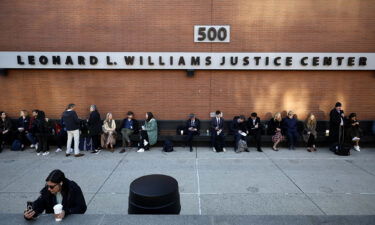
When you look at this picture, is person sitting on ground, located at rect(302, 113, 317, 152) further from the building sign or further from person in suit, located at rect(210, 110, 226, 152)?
person in suit, located at rect(210, 110, 226, 152)

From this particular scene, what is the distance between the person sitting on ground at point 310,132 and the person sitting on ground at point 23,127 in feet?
35.6

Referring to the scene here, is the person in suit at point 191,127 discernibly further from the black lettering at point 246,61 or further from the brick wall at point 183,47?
the black lettering at point 246,61

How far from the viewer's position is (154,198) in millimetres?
2895

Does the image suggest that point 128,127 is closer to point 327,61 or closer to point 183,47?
point 183,47

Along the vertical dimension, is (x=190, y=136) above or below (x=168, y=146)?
above

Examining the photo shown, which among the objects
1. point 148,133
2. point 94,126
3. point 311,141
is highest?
point 94,126

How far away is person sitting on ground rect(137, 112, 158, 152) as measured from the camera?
9.24 meters

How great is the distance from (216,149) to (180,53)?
13.1 feet

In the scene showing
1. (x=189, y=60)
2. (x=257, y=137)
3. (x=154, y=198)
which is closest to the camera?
(x=154, y=198)

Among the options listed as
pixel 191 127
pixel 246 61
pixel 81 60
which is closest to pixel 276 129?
pixel 246 61

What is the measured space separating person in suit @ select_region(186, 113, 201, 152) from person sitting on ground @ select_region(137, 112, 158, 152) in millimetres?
1286

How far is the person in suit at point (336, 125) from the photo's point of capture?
360 inches

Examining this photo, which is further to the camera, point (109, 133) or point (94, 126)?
point (109, 133)

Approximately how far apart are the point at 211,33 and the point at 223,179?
5698 mm
